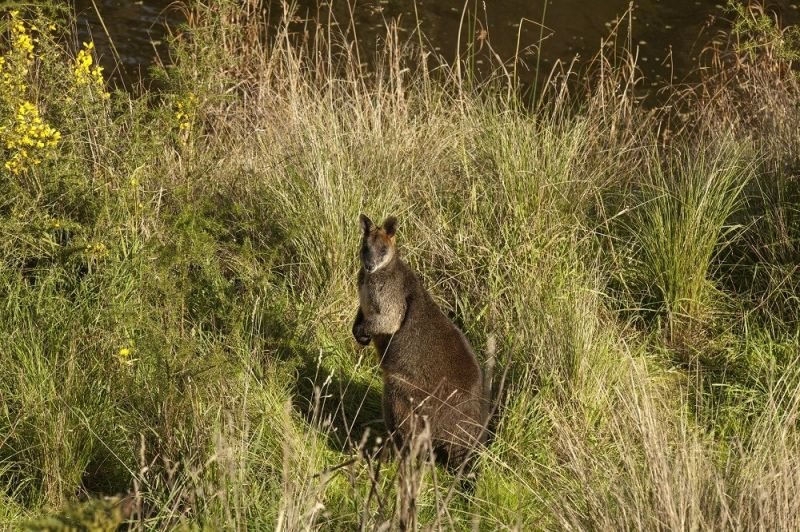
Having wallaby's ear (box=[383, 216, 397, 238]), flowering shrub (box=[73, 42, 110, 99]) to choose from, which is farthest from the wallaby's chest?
flowering shrub (box=[73, 42, 110, 99])

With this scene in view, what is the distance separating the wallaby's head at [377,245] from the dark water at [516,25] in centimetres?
645

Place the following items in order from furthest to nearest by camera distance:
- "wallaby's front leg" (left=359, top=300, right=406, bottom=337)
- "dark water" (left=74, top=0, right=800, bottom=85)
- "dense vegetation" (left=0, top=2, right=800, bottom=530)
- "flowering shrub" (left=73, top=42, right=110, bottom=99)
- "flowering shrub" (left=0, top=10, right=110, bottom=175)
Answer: "dark water" (left=74, top=0, right=800, bottom=85)
"flowering shrub" (left=73, top=42, right=110, bottom=99)
"flowering shrub" (left=0, top=10, right=110, bottom=175)
"wallaby's front leg" (left=359, top=300, right=406, bottom=337)
"dense vegetation" (left=0, top=2, right=800, bottom=530)

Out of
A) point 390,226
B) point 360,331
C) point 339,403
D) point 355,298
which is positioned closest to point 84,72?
point 355,298

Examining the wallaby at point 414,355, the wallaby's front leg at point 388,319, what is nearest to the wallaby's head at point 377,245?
the wallaby at point 414,355

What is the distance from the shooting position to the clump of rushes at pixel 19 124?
210 inches

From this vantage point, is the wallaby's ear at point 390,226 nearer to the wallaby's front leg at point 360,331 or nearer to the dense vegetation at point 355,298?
the wallaby's front leg at point 360,331

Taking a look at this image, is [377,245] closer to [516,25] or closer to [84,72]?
[84,72]

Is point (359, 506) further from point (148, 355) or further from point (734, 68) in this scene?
point (734, 68)

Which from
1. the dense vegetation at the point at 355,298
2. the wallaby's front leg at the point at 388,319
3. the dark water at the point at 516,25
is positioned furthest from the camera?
the dark water at the point at 516,25

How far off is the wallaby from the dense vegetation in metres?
0.17

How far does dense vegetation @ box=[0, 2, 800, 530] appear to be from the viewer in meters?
4.16

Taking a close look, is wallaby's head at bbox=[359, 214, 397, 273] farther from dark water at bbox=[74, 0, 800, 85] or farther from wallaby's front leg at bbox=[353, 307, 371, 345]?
dark water at bbox=[74, 0, 800, 85]

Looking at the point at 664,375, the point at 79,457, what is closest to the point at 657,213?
the point at 664,375

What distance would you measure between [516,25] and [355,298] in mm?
7175
